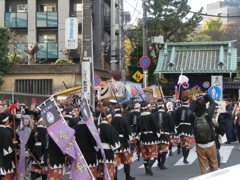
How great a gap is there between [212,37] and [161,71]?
160ft

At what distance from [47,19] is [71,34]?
20.3m

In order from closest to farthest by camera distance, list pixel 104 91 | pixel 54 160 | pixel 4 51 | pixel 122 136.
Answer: pixel 54 160, pixel 122 136, pixel 104 91, pixel 4 51

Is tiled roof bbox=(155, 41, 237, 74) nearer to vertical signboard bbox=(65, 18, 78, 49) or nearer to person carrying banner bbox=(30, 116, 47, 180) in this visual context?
vertical signboard bbox=(65, 18, 78, 49)

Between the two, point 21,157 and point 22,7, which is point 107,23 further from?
point 21,157

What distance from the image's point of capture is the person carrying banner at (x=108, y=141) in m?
9.52

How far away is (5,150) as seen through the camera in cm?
859

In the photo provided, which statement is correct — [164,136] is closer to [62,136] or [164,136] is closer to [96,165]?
[96,165]

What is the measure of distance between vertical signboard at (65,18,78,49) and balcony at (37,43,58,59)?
1895 cm

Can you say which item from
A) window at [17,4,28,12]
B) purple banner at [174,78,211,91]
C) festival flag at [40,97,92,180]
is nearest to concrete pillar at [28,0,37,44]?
window at [17,4,28,12]

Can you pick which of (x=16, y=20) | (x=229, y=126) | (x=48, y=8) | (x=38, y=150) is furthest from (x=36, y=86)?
(x=48, y=8)

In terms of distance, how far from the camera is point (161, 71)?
2877 cm

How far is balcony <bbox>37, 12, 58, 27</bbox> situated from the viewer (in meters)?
37.2

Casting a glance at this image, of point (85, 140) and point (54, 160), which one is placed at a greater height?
point (85, 140)

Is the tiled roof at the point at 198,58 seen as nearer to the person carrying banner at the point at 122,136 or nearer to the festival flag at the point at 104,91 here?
the festival flag at the point at 104,91
